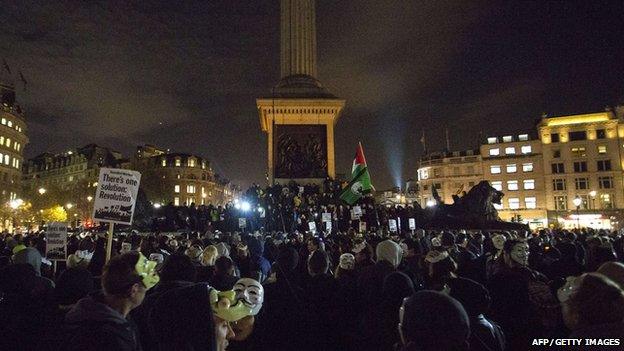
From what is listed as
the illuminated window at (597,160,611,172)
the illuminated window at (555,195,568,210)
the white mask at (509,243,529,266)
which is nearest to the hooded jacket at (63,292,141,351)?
the white mask at (509,243,529,266)

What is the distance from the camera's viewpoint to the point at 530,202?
76562 millimetres

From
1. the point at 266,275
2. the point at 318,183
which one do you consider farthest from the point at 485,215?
the point at 266,275

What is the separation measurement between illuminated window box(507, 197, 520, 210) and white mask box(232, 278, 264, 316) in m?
82.7

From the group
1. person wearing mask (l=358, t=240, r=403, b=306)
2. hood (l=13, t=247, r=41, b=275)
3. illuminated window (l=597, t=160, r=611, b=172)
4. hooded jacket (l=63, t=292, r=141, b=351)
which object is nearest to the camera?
hooded jacket (l=63, t=292, r=141, b=351)

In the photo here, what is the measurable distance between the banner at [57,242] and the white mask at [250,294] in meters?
8.20

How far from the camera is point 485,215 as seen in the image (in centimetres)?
2311

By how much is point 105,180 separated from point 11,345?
381 cm

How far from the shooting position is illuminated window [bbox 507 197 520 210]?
7690 cm

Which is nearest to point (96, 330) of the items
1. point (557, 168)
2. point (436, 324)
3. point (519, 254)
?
point (436, 324)

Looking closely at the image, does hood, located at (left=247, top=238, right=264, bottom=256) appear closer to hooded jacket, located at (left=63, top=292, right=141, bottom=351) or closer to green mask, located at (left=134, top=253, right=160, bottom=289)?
green mask, located at (left=134, top=253, right=160, bottom=289)

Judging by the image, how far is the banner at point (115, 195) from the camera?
741 cm

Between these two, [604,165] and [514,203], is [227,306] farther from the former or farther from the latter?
[604,165]

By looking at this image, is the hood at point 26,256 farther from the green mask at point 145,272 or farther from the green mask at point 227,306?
the green mask at point 227,306

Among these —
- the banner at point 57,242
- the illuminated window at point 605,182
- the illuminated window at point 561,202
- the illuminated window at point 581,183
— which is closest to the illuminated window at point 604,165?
the illuminated window at point 605,182
